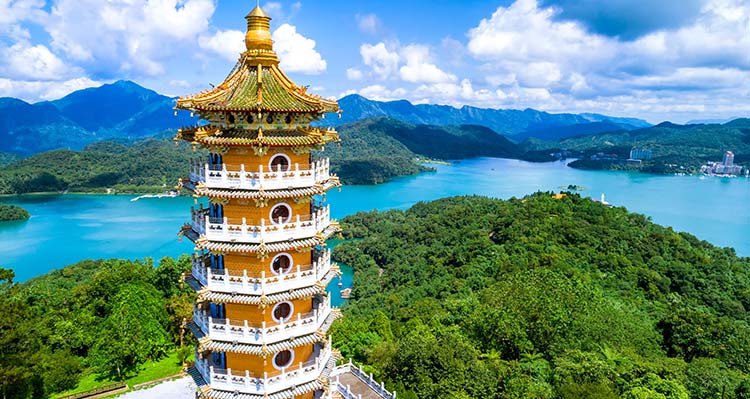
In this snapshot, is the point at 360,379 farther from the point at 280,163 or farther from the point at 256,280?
the point at 280,163

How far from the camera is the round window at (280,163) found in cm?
1259

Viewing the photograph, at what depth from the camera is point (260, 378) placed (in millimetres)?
13039

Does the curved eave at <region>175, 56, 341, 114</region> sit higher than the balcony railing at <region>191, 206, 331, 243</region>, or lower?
higher

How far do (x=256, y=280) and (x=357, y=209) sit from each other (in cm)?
9911

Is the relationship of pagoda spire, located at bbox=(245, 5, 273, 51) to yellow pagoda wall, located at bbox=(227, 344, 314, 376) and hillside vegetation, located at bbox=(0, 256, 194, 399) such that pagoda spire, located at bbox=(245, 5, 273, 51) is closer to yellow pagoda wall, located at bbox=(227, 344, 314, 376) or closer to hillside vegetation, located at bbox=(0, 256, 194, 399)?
yellow pagoda wall, located at bbox=(227, 344, 314, 376)

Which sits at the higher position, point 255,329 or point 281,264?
point 281,264

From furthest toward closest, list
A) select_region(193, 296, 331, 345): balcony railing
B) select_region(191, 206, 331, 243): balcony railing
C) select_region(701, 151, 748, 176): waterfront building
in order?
select_region(701, 151, 748, 176): waterfront building < select_region(193, 296, 331, 345): balcony railing < select_region(191, 206, 331, 243): balcony railing

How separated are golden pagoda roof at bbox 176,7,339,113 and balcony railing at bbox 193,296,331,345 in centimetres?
520

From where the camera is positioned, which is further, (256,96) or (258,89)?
(256,96)

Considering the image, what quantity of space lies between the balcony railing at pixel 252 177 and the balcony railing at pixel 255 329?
133 inches

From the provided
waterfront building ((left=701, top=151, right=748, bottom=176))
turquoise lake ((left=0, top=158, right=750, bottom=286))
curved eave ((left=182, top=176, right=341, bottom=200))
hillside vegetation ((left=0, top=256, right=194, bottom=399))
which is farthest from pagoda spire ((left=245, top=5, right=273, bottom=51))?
waterfront building ((left=701, top=151, right=748, bottom=176))

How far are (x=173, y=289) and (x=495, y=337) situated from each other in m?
21.5

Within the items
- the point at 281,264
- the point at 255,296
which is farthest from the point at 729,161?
the point at 255,296

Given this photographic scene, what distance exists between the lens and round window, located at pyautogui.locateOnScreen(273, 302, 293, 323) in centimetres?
1335
